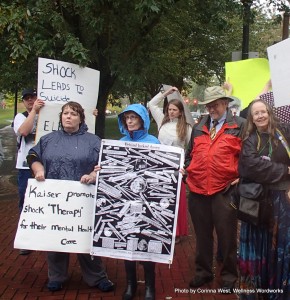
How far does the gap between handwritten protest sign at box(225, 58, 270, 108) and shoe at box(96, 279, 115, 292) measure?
238 cm

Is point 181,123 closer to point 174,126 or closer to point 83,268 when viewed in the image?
point 174,126

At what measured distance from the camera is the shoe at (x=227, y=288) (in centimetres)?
395

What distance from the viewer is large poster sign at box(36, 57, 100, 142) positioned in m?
4.54

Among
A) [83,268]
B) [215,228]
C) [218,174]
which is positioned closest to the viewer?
Result: [218,174]

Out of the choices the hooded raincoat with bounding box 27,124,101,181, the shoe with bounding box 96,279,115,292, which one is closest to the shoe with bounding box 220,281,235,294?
the shoe with bounding box 96,279,115,292

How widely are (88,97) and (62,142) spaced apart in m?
0.97

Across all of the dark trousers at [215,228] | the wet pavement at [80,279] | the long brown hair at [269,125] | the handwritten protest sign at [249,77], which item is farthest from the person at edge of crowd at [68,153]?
the handwritten protest sign at [249,77]

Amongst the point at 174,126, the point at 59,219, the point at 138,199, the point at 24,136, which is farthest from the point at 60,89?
the point at 138,199

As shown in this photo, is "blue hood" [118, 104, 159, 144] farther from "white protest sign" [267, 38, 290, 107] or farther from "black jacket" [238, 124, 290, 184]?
"white protest sign" [267, 38, 290, 107]

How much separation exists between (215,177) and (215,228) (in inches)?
19.1

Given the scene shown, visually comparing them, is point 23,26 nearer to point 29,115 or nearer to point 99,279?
point 29,115

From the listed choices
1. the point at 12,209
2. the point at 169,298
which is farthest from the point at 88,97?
the point at 12,209

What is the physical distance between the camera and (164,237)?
11.8 feet

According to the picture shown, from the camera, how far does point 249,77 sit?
4.77 m
